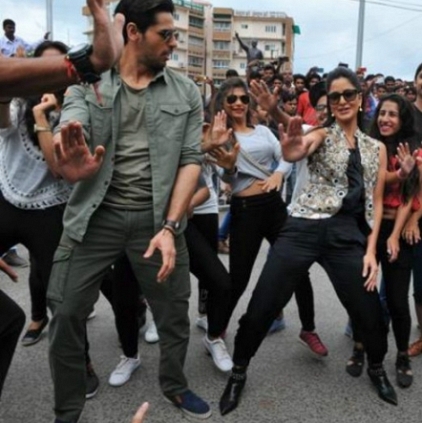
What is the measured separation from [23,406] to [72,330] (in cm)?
74

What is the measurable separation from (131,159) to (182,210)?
36 cm

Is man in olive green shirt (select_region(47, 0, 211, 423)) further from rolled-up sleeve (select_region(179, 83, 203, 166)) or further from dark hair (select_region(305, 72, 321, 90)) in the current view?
dark hair (select_region(305, 72, 321, 90))

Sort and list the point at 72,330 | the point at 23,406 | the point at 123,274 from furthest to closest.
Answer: the point at 123,274
the point at 23,406
the point at 72,330

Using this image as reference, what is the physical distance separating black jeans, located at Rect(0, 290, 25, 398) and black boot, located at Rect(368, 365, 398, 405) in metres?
2.02

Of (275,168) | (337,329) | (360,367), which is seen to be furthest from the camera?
(337,329)

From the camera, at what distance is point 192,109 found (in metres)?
2.80

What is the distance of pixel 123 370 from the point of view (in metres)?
3.35

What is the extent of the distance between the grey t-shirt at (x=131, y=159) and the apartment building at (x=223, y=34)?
81.9 m

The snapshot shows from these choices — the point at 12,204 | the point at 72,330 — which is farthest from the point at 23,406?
the point at 12,204

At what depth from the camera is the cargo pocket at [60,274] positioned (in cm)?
263

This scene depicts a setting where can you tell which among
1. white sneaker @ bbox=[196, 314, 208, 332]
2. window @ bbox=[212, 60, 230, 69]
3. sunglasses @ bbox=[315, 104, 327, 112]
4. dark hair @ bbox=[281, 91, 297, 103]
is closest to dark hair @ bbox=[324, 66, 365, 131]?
sunglasses @ bbox=[315, 104, 327, 112]

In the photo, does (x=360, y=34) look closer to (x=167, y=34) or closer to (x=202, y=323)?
(x=202, y=323)

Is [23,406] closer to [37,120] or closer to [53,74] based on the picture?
[37,120]

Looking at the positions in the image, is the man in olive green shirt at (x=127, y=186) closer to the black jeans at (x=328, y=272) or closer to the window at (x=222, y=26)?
the black jeans at (x=328, y=272)
